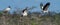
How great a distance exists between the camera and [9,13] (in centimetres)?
1862

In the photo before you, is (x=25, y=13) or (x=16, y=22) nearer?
(x=16, y=22)

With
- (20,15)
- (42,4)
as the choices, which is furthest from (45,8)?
(20,15)

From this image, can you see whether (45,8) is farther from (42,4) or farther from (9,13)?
(9,13)

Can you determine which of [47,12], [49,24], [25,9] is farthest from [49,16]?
[49,24]

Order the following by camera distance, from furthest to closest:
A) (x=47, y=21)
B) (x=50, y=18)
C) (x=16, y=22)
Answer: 1. (x=50, y=18)
2. (x=47, y=21)
3. (x=16, y=22)

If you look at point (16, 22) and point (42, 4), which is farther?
point (42, 4)

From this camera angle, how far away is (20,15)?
17.5 metres

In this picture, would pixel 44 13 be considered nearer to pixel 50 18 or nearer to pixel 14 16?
pixel 50 18

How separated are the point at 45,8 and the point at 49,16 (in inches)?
27.7

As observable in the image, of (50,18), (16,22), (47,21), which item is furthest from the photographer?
(50,18)

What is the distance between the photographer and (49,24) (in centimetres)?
1573

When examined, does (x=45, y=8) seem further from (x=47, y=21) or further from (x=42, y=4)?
(x=47, y=21)

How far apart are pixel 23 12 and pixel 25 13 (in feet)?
1.00

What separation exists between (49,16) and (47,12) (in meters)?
0.29
